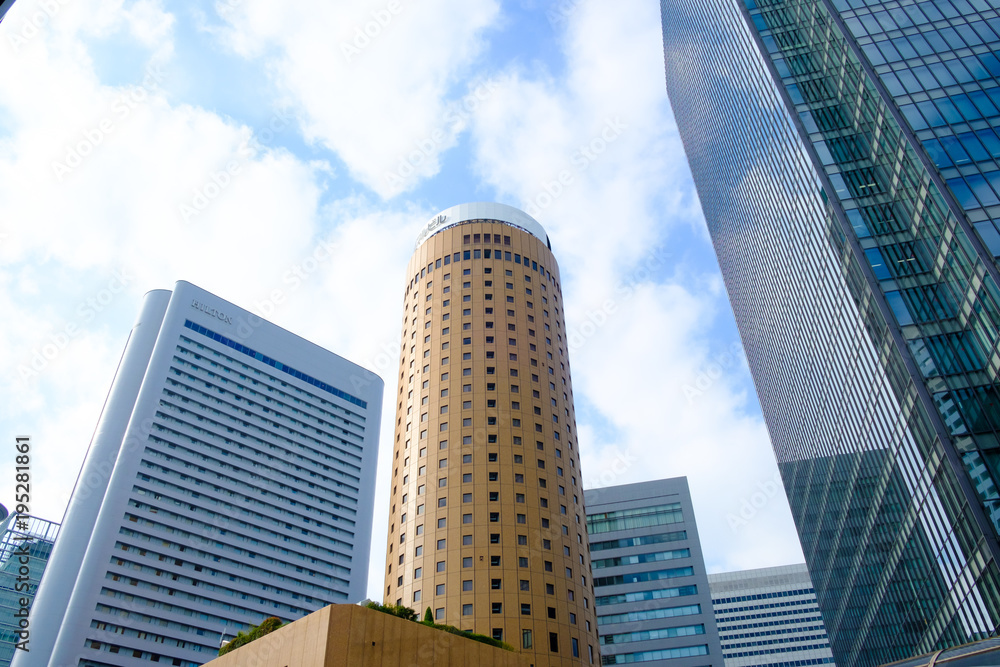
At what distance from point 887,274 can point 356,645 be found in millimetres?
43753

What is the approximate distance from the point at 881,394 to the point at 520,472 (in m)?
33.0

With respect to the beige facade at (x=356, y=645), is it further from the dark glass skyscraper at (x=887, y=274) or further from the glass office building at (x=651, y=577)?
the glass office building at (x=651, y=577)

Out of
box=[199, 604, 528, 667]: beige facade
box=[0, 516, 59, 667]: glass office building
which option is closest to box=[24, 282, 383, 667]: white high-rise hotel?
box=[0, 516, 59, 667]: glass office building

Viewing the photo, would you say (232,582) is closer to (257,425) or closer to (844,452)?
(257,425)

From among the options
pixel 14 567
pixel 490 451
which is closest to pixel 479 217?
pixel 490 451

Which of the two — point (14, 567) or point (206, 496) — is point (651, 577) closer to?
point (206, 496)

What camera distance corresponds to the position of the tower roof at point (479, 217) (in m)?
91.5

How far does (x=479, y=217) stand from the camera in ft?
298

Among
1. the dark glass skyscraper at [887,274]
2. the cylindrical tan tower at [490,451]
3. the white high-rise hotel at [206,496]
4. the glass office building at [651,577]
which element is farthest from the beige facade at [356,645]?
the white high-rise hotel at [206,496]

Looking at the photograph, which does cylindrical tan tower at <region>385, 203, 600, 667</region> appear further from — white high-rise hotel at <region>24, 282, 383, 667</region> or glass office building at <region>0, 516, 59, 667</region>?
glass office building at <region>0, 516, 59, 667</region>

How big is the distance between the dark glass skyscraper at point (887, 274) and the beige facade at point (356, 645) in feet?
104

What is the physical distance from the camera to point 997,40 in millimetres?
51406

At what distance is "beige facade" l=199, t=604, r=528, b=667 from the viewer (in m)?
29.4

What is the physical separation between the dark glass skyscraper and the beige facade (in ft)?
104
